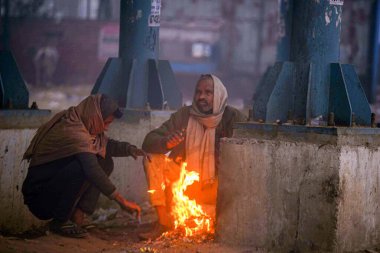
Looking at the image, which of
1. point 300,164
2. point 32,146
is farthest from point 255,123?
point 32,146

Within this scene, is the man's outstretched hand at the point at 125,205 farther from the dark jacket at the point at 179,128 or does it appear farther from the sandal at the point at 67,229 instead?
the dark jacket at the point at 179,128

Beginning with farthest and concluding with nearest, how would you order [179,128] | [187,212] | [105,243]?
[179,128] < [187,212] < [105,243]

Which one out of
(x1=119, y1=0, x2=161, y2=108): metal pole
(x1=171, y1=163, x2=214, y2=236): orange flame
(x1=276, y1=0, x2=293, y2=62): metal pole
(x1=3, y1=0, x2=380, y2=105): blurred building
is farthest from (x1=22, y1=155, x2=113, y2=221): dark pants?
(x1=3, y1=0, x2=380, y2=105): blurred building

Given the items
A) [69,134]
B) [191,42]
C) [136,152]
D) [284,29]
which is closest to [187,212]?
[136,152]

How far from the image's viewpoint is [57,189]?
5.75 metres

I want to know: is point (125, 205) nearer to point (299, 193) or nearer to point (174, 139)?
point (174, 139)

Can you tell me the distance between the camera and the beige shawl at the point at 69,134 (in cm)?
565

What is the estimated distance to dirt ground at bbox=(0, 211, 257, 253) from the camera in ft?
16.9

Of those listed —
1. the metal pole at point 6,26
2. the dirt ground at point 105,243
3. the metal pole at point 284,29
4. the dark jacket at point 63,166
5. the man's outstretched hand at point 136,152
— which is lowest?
the dirt ground at point 105,243

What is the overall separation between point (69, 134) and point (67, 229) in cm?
94

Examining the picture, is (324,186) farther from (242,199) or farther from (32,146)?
(32,146)

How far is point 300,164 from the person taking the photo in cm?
482

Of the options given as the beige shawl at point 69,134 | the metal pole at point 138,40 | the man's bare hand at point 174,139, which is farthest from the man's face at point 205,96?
the metal pole at point 138,40

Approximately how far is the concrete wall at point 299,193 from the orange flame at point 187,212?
0.51m
